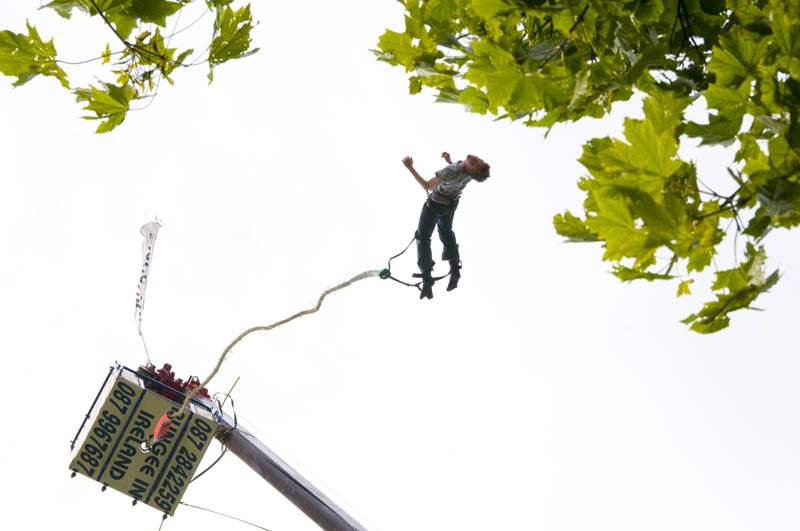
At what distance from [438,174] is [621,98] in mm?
2327

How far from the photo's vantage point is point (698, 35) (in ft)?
7.57

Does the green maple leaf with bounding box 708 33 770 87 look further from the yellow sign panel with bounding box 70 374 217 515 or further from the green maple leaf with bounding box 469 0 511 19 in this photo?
the yellow sign panel with bounding box 70 374 217 515

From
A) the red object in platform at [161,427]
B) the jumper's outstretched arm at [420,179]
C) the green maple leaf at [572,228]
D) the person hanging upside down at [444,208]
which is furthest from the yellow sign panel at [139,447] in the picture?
the green maple leaf at [572,228]

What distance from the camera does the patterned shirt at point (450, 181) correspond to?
466 cm

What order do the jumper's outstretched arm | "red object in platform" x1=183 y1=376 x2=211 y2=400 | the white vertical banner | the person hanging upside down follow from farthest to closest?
1. the white vertical banner
2. "red object in platform" x1=183 y1=376 x2=211 y2=400
3. the jumper's outstretched arm
4. the person hanging upside down

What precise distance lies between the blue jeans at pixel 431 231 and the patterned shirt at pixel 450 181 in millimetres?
103

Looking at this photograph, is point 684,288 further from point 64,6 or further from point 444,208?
point 444,208

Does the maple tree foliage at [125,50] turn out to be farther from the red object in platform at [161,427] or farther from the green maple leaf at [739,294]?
the red object in platform at [161,427]

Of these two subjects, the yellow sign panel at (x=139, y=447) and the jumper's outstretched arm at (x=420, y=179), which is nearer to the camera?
the jumper's outstretched arm at (x=420, y=179)

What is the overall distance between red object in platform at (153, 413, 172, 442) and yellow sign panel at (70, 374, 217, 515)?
0.06 m

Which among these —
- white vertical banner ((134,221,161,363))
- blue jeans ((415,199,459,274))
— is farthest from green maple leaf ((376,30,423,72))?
white vertical banner ((134,221,161,363))

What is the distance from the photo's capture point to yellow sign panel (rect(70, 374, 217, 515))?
23.6 feet

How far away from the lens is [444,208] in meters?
4.87

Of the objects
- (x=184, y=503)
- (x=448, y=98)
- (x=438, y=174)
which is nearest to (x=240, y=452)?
(x=184, y=503)
